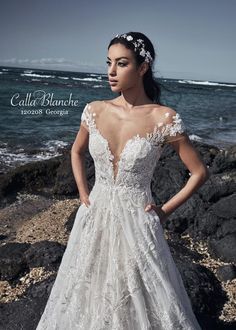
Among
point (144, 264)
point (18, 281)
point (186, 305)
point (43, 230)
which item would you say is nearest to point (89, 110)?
point (144, 264)

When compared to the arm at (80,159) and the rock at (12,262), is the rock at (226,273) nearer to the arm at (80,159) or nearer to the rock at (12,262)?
the rock at (12,262)

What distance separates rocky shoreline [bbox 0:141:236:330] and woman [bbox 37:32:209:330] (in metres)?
1.40

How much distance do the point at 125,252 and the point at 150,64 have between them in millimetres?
1358

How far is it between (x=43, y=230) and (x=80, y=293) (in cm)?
368

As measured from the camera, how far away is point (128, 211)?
3084mm

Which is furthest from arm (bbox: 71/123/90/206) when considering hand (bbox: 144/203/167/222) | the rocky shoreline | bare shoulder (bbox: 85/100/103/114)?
the rocky shoreline

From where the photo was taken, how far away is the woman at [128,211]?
296 centimetres

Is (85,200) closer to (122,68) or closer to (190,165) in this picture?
(190,165)

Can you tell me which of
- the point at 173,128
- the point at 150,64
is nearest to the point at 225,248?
the point at 173,128

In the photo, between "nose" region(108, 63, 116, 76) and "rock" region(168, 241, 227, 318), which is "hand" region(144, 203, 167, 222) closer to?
"nose" region(108, 63, 116, 76)

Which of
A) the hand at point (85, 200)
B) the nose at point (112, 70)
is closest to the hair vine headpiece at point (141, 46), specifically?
the nose at point (112, 70)

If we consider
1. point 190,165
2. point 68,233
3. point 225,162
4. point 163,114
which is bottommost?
point 68,233

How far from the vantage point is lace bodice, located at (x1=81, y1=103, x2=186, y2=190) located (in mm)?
2920

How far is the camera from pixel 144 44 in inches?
116
